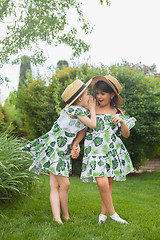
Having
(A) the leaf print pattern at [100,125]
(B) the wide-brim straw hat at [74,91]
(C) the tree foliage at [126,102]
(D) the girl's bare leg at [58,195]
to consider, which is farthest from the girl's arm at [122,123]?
(C) the tree foliage at [126,102]

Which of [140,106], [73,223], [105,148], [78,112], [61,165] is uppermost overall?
[140,106]

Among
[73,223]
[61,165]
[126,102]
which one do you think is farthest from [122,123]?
[126,102]

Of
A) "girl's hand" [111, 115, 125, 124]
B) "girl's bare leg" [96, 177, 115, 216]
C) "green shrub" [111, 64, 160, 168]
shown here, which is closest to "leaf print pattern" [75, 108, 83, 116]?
"girl's hand" [111, 115, 125, 124]

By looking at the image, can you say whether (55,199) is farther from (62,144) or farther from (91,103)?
(91,103)

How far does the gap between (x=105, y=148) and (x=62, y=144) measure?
46cm

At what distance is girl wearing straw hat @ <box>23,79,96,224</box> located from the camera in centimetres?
262

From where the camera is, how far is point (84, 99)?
9.05ft

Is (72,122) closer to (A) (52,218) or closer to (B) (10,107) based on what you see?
(A) (52,218)

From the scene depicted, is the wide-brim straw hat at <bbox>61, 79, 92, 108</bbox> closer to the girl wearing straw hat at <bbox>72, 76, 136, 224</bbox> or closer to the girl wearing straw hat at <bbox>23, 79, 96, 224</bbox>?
the girl wearing straw hat at <bbox>23, 79, 96, 224</bbox>

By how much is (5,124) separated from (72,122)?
782 cm

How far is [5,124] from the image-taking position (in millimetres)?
9922

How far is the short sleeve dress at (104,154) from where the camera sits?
2543 mm

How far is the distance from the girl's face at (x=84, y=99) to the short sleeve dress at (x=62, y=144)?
0.12m

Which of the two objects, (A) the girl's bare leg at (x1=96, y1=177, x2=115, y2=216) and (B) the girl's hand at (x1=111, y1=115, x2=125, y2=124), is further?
(B) the girl's hand at (x1=111, y1=115, x2=125, y2=124)
